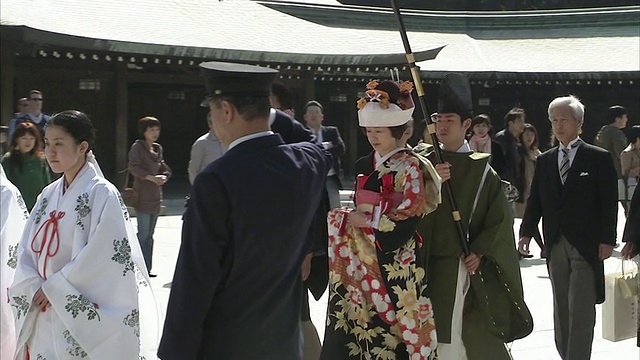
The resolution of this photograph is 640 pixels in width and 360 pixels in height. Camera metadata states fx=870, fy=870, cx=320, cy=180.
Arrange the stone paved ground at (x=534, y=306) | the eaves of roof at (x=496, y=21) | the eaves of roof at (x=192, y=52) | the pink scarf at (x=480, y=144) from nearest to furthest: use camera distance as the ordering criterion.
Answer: the stone paved ground at (x=534, y=306), the pink scarf at (x=480, y=144), the eaves of roof at (x=192, y=52), the eaves of roof at (x=496, y=21)

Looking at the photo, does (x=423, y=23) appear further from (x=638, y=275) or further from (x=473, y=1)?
(x=638, y=275)

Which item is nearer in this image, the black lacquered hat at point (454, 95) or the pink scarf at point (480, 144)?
the black lacquered hat at point (454, 95)

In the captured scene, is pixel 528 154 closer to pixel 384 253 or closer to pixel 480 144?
pixel 480 144

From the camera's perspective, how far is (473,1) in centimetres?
2530

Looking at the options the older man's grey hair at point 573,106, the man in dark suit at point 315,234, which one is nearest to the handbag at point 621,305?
the older man's grey hair at point 573,106

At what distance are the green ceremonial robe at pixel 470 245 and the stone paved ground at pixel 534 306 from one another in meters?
1.69

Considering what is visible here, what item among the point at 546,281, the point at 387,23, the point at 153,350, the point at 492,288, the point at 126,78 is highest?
the point at 387,23

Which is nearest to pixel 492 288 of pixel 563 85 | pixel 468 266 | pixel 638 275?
pixel 468 266

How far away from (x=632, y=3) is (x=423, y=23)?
6355 millimetres

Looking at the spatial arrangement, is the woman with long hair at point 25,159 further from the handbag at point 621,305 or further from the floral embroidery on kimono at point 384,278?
the handbag at point 621,305

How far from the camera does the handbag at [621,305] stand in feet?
16.6

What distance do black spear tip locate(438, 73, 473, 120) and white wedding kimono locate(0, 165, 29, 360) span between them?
7.04ft

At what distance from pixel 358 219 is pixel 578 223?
1.82 meters

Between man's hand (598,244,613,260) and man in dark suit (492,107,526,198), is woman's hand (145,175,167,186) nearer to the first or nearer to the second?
Result: man in dark suit (492,107,526,198)
